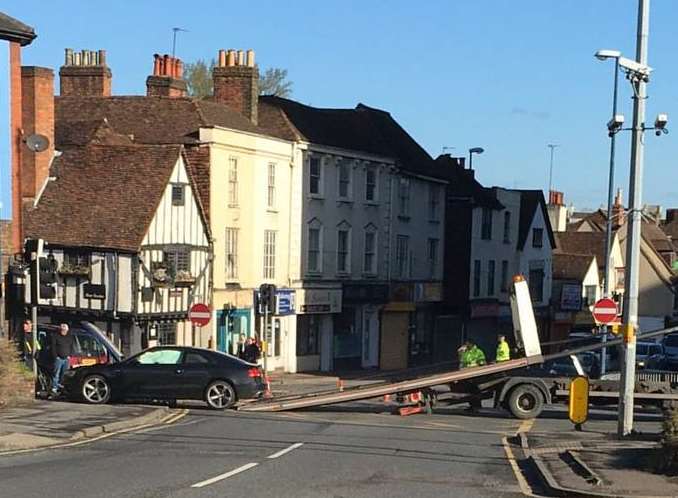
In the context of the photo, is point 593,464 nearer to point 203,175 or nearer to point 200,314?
point 200,314

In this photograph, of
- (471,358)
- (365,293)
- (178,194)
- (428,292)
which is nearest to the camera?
(471,358)

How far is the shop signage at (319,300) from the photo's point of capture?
4612 centimetres

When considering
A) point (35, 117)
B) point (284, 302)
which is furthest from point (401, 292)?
point (35, 117)

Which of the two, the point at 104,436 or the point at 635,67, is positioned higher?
the point at 635,67

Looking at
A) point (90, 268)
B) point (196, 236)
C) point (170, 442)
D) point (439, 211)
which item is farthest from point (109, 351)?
point (439, 211)

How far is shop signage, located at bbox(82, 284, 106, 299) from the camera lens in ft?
119

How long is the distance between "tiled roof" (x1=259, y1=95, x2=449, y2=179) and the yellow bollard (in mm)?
27668

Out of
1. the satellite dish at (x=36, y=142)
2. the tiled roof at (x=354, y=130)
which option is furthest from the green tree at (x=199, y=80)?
the satellite dish at (x=36, y=142)

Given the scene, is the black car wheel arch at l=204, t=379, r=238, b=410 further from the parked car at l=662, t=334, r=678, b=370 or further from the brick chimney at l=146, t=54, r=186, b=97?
the parked car at l=662, t=334, r=678, b=370

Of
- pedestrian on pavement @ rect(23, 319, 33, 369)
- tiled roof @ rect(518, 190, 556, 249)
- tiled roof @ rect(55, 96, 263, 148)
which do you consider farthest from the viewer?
tiled roof @ rect(518, 190, 556, 249)

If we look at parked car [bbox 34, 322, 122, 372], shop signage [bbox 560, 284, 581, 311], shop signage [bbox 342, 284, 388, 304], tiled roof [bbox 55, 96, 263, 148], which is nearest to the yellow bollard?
parked car [bbox 34, 322, 122, 372]

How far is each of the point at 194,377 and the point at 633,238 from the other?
10.7m

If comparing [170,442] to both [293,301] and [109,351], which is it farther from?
[293,301]

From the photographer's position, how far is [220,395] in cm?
2494
